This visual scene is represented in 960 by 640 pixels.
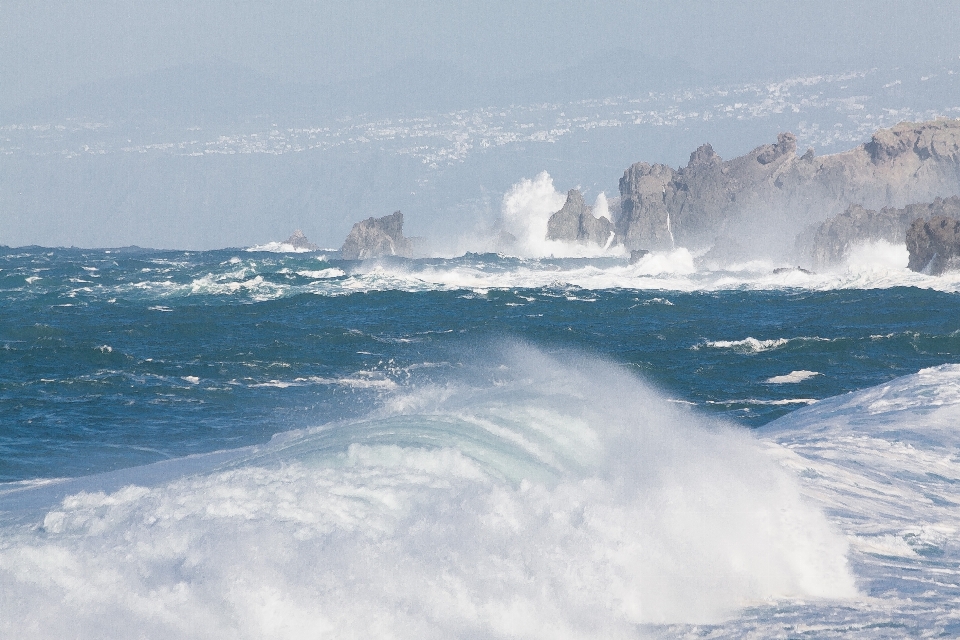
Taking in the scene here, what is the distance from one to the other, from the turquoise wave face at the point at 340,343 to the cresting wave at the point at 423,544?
549 cm

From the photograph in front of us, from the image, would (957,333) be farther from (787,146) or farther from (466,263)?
(787,146)

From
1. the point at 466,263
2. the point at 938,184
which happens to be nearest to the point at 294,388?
the point at 466,263

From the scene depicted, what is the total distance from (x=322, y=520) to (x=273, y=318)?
28.7 metres

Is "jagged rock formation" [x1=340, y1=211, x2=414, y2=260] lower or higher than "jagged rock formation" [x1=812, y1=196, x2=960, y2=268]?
lower

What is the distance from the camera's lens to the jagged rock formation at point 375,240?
8875 cm

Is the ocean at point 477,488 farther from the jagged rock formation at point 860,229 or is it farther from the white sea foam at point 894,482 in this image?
the jagged rock formation at point 860,229

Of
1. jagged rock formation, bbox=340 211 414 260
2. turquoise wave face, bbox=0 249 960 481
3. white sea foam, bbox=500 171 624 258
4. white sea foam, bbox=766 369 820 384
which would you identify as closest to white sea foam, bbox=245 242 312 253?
jagged rock formation, bbox=340 211 414 260

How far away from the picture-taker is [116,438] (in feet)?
62.8

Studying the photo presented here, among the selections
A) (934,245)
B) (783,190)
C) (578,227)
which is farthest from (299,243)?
(934,245)

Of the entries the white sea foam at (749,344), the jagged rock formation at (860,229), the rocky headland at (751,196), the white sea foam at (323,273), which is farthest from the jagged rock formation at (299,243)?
the white sea foam at (749,344)

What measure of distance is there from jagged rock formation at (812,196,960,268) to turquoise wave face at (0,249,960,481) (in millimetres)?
7464

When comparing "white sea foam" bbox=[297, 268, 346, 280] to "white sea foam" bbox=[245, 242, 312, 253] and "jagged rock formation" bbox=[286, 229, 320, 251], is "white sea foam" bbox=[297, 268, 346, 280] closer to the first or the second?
"white sea foam" bbox=[245, 242, 312, 253]

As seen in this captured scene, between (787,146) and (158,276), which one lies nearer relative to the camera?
(158,276)

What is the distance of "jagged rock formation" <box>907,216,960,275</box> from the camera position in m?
51.7
